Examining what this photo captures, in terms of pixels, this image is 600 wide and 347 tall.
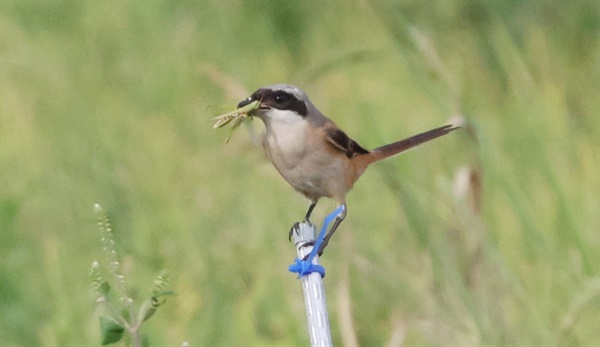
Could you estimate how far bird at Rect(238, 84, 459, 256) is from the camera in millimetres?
2467

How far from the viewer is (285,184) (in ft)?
13.7

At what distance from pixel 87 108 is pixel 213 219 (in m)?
1.06

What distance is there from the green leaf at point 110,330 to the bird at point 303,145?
0.53 metres

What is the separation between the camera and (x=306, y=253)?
6.67ft

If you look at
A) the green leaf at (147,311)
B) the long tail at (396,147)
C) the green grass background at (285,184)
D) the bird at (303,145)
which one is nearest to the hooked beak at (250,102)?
the bird at (303,145)

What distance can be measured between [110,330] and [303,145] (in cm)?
68

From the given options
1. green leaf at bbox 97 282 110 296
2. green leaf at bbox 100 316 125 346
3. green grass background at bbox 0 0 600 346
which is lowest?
green leaf at bbox 100 316 125 346

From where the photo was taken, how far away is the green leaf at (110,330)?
203 cm

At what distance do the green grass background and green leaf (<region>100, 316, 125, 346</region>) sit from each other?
671 mm

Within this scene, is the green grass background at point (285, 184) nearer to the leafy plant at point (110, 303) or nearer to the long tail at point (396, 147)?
the long tail at point (396, 147)

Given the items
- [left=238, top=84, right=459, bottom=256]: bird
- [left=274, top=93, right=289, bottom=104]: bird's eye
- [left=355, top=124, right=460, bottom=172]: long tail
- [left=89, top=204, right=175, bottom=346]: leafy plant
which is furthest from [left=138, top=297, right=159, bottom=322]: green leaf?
[left=355, top=124, right=460, bottom=172]: long tail

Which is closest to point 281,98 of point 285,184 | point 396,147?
point 396,147

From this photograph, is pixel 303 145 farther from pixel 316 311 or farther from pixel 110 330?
pixel 316 311

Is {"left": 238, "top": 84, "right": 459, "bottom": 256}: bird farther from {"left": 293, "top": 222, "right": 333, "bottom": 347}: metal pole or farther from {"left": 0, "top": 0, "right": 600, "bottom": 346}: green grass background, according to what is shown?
{"left": 293, "top": 222, "right": 333, "bottom": 347}: metal pole
